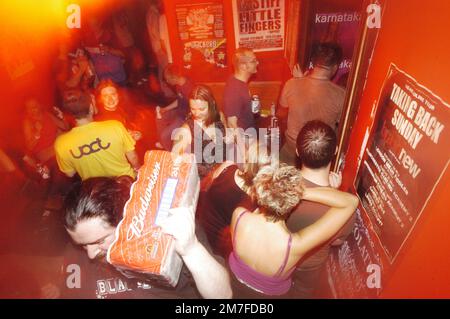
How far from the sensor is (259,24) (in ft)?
18.4

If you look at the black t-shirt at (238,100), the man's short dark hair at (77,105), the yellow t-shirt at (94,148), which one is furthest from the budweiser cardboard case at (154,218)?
the black t-shirt at (238,100)

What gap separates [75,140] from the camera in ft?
9.48

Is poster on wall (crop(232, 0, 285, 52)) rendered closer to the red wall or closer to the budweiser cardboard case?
the red wall

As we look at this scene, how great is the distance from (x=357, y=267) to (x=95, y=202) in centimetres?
194

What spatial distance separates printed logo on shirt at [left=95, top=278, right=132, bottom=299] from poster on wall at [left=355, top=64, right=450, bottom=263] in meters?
1.60

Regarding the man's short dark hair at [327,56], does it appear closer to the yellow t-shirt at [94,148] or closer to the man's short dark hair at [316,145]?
the man's short dark hair at [316,145]

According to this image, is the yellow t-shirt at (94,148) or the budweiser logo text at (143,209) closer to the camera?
the budweiser logo text at (143,209)

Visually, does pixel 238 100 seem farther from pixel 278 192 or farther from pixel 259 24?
pixel 259 24

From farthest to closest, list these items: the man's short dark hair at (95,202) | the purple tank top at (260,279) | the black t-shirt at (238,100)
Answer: the black t-shirt at (238,100)
the purple tank top at (260,279)
the man's short dark hair at (95,202)

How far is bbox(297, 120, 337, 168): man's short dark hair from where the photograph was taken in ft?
7.23

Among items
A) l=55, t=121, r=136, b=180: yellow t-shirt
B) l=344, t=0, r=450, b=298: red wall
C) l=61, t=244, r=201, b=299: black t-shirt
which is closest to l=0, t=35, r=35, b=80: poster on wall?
l=55, t=121, r=136, b=180: yellow t-shirt

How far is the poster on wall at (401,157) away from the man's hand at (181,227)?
118cm

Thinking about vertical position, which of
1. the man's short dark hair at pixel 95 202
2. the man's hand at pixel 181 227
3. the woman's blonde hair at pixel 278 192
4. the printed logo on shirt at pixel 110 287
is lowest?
the printed logo on shirt at pixel 110 287

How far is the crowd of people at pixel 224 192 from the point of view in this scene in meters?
1.68
